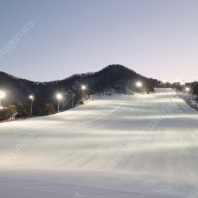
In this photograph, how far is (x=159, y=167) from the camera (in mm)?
8609

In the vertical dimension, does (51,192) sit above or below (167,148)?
above

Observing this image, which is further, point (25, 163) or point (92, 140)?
point (92, 140)

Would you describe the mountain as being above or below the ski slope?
above

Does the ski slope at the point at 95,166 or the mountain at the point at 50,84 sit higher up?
the mountain at the point at 50,84

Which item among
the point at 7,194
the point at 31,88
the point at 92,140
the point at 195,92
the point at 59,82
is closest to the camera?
the point at 7,194

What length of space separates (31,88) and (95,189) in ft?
391

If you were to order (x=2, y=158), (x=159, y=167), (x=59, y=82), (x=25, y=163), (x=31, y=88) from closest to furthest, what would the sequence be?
(x=159, y=167) → (x=25, y=163) → (x=2, y=158) → (x=31, y=88) → (x=59, y=82)

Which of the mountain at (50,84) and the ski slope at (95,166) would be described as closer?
the ski slope at (95,166)

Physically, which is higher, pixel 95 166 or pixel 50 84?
pixel 50 84

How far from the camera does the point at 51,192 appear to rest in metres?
4.65

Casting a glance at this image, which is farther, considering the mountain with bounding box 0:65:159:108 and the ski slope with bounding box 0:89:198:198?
the mountain with bounding box 0:65:159:108

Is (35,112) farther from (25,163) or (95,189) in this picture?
(95,189)

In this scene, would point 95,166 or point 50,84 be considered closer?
point 95,166

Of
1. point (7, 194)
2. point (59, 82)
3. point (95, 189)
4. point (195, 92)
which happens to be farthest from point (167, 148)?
point (59, 82)
